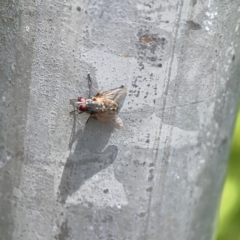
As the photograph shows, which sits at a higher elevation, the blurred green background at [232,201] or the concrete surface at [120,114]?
the concrete surface at [120,114]

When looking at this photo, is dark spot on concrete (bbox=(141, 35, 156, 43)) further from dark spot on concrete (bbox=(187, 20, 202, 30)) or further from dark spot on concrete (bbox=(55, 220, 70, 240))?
dark spot on concrete (bbox=(55, 220, 70, 240))

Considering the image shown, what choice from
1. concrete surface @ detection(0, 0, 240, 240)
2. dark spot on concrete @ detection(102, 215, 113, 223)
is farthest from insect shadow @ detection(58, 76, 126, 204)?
dark spot on concrete @ detection(102, 215, 113, 223)

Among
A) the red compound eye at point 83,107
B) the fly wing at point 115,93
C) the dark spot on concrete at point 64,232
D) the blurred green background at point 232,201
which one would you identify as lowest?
the blurred green background at point 232,201

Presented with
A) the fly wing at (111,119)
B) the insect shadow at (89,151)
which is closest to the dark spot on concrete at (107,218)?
the insect shadow at (89,151)

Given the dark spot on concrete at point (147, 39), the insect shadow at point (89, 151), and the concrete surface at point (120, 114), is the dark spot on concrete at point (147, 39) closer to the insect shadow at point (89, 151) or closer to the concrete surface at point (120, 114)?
the concrete surface at point (120, 114)

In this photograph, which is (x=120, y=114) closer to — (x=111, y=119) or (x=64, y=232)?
(x=111, y=119)

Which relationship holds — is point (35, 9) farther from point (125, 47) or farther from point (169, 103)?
point (169, 103)

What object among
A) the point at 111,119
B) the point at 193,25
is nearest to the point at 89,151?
the point at 111,119

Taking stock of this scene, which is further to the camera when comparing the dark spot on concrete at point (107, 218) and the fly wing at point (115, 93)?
the dark spot on concrete at point (107, 218)
